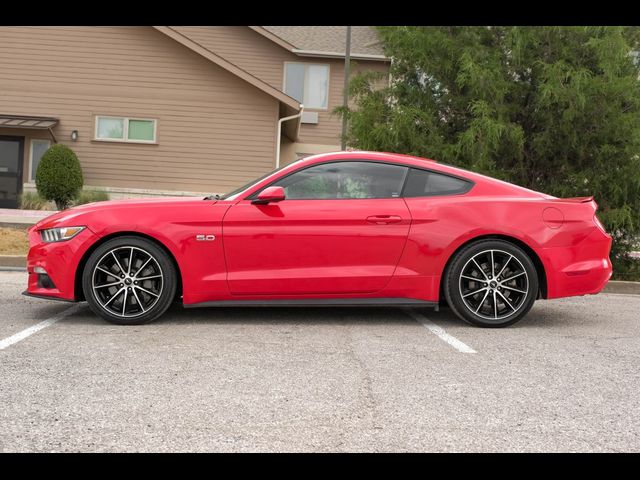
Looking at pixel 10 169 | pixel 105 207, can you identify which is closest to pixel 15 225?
pixel 105 207

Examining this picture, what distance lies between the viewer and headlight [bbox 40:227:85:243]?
5.54 m

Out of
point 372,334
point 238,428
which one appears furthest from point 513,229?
point 238,428

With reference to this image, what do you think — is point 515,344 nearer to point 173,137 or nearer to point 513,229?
point 513,229

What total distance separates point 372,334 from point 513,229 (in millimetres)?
1472

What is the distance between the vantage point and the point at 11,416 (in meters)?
3.25

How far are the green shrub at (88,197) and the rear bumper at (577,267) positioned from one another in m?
15.1

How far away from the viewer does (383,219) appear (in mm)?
5684

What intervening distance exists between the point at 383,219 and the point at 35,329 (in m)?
2.86

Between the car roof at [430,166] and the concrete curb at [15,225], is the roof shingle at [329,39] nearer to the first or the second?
the concrete curb at [15,225]

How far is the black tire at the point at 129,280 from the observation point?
5504 mm

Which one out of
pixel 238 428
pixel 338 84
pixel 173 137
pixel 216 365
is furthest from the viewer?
pixel 338 84

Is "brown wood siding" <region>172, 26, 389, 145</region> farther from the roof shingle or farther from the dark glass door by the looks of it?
the dark glass door

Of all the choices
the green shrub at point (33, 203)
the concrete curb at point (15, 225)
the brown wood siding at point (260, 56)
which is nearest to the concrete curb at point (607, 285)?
the concrete curb at point (15, 225)

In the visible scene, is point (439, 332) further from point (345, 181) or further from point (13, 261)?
point (13, 261)
